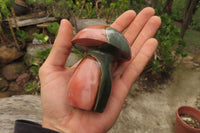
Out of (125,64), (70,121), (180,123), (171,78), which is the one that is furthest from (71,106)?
(171,78)

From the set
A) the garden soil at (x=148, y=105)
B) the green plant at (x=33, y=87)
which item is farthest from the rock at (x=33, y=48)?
the garden soil at (x=148, y=105)

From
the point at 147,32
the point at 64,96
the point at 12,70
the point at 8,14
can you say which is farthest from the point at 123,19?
the point at 12,70

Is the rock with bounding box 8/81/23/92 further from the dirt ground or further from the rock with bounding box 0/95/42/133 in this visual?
the dirt ground

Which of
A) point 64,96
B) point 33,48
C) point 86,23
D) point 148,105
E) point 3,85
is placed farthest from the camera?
point 33,48

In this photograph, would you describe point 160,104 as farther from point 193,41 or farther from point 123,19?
point 193,41

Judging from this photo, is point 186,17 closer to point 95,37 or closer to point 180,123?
point 180,123
